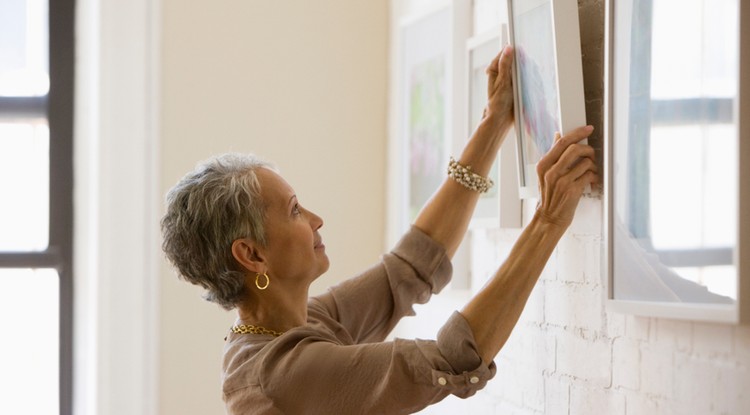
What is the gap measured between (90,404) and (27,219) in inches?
26.6

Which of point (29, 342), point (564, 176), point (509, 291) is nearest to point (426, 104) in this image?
point (564, 176)

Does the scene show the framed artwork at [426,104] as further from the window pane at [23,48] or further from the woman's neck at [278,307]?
the window pane at [23,48]

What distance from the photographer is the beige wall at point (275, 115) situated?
3.18m

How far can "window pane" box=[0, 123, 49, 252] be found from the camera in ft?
11.4

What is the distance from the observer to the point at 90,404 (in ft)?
10.7

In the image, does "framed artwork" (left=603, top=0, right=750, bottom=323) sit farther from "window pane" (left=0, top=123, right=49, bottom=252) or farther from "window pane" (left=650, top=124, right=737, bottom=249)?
"window pane" (left=0, top=123, right=49, bottom=252)

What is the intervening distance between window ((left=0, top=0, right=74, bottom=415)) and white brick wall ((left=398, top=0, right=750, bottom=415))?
1.59 m

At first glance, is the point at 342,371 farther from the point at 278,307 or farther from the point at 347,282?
the point at 347,282

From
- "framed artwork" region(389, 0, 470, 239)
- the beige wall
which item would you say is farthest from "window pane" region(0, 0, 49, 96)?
"framed artwork" region(389, 0, 470, 239)

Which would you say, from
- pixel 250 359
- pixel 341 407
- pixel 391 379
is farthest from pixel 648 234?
pixel 250 359

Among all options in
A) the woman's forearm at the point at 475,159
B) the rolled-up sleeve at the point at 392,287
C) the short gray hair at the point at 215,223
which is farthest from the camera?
the rolled-up sleeve at the point at 392,287

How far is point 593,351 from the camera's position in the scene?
1.95m

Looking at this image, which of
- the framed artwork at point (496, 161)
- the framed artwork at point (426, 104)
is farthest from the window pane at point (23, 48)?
the framed artwork at point (496, 161)

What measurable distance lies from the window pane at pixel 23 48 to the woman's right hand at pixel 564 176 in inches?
85.0
